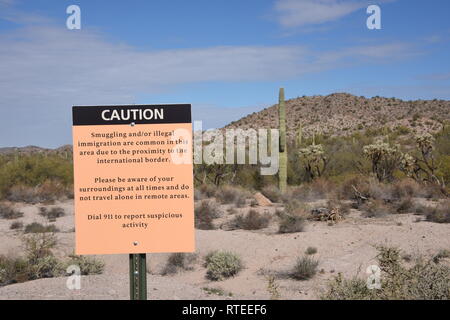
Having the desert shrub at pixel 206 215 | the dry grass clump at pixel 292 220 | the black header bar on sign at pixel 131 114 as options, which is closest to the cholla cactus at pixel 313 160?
the desert shrub at pixel 206 215

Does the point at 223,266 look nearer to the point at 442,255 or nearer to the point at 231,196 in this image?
the point at 442,255

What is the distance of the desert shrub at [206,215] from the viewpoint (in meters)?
15.9

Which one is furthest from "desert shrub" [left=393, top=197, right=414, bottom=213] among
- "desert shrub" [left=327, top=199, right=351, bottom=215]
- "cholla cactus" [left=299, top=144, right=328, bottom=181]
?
"cholla cactus" [left=299, top=144, right=328, bottom=181]

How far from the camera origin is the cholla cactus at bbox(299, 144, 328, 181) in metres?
24.2

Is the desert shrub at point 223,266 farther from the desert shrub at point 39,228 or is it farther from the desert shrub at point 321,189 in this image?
the desert shrub at point 321,189

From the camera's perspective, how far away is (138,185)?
5.52 metres

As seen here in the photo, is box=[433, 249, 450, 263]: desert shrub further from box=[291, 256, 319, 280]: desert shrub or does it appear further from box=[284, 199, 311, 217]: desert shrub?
box=[284, 199, 311, 217]: desert shrub

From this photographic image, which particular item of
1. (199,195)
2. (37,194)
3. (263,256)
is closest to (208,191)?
(199,195)

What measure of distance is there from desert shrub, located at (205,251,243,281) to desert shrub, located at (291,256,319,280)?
1.32 metres

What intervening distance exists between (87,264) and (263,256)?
4.25m

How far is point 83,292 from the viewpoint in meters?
8.01
